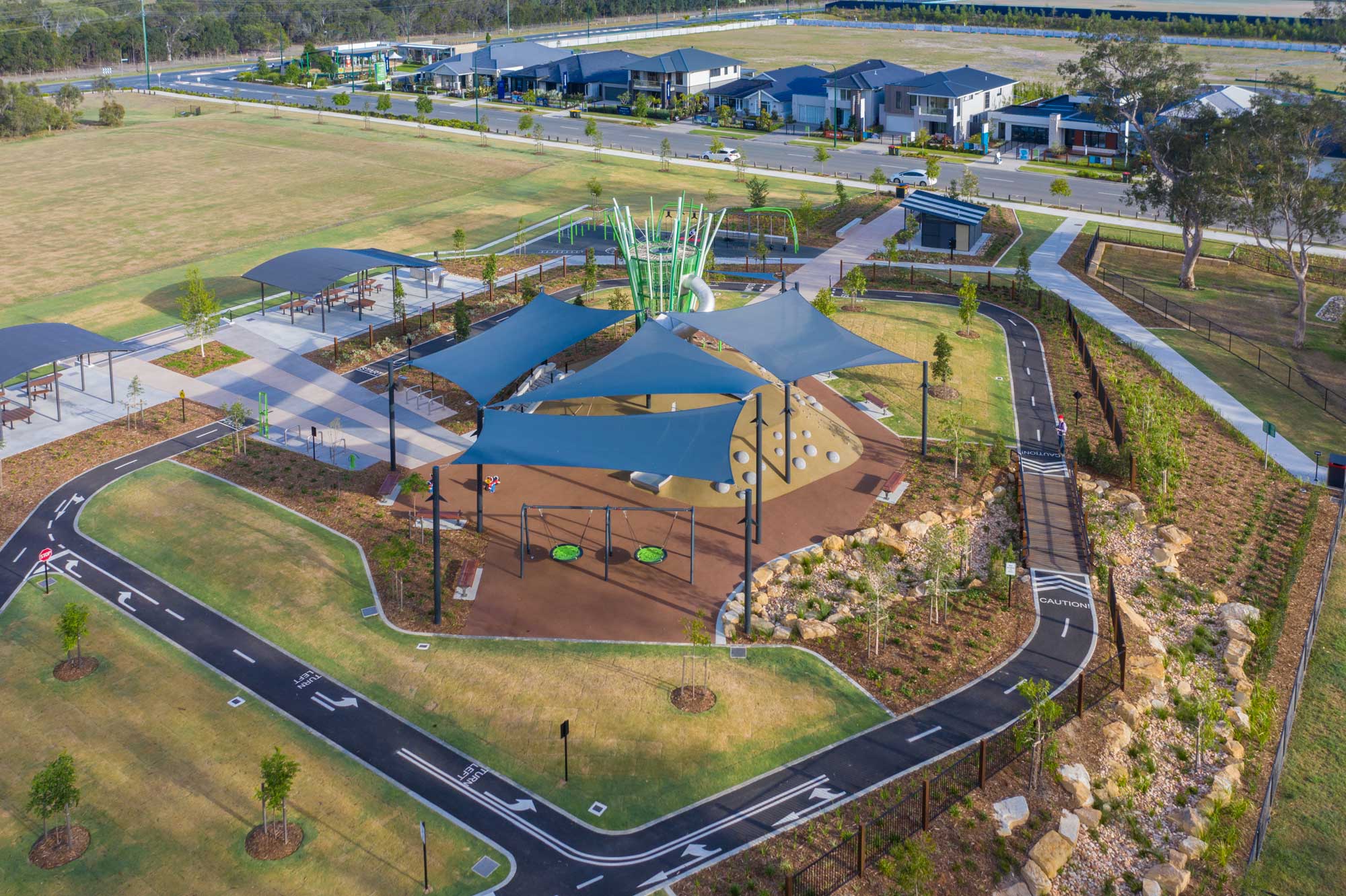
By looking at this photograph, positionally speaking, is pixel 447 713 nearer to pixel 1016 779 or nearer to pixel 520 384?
pixel 1016 779

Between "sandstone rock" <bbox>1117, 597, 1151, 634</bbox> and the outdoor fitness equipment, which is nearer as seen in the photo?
"sandstone rock" <bbox>1117, 597, 1151, 634</bbox>

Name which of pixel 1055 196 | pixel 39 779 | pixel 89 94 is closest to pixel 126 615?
pixel 39 779

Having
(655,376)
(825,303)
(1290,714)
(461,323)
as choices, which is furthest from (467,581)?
(825,303)

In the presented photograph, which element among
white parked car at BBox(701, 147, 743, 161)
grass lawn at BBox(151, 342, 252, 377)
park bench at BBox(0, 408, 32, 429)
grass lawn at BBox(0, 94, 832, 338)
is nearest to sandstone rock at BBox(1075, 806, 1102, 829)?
grass lawn at BBox(151, 342, 252, 377)

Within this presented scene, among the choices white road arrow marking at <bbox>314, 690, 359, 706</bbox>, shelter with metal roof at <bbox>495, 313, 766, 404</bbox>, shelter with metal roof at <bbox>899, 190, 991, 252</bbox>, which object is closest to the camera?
white road arrow marking at <bbox>314, 690, 359, 706</bbox>

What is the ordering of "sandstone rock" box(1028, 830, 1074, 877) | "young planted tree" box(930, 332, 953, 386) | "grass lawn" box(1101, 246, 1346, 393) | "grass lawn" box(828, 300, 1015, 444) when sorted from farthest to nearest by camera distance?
"grass lawn" box(1101, 246, 1346, 393)
"young planted tree" box(930, 332, 953, 386)
"grass lawn" box(828, 300, 1015, 444)
"sandstone rock" box(1028, 830, 1074, 877)

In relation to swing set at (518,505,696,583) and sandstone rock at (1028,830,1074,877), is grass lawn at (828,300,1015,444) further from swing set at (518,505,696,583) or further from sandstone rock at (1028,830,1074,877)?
sandstone rock at (1028,830,1074,877)

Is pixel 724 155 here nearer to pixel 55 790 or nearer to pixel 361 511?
pixel 361 511

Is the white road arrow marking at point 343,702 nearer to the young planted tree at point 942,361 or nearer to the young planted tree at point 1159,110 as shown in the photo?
the young planted tree at point 942,361
